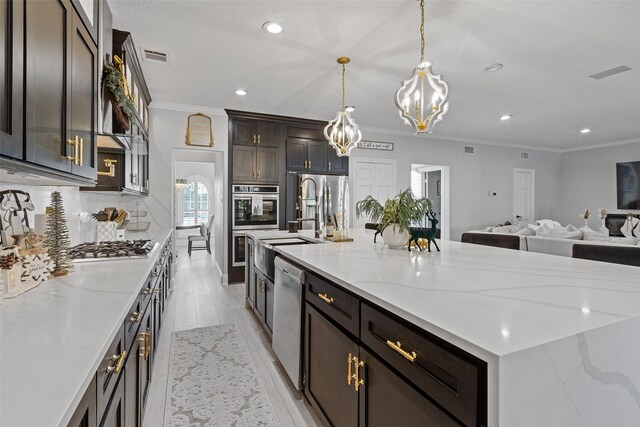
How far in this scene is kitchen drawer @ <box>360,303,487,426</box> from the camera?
0.77 m

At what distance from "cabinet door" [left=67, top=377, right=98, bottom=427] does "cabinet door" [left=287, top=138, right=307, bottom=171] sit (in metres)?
4.79

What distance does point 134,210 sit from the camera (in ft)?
14.4

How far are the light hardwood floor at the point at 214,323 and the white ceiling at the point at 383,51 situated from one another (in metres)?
2.82

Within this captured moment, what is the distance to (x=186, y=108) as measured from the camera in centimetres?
478

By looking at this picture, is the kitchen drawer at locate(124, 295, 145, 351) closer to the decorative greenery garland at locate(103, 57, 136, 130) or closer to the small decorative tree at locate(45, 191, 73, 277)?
the small decorative tree at locate(45, 191, 73, 277)

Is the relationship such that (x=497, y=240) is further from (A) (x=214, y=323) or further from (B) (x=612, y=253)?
(A) (x=214, y=323)

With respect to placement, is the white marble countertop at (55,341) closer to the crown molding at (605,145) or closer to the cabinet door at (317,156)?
the cabinet door at (317,156)

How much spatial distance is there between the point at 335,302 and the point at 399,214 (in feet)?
3.01

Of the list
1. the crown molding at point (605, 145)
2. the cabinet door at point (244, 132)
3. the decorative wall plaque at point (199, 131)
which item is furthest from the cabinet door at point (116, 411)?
the crown molding at point (605, 145)

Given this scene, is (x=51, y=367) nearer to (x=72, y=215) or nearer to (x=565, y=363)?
(x=565, y=363)

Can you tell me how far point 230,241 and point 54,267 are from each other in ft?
11.3

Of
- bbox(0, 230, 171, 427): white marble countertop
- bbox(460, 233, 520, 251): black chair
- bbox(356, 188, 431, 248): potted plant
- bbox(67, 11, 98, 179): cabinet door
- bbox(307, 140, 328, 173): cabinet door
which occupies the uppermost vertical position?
bbox(307, 140, 328, 173): cabinet door

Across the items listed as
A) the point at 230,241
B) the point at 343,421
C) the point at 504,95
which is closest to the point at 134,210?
the point at 230,241

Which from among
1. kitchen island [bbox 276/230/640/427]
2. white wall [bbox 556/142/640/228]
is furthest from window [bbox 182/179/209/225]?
white wall [bbox 556/142/640/228]
